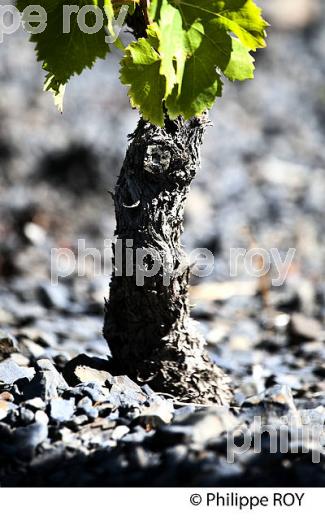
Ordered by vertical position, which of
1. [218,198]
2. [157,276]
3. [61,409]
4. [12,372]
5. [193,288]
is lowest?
[61,409]

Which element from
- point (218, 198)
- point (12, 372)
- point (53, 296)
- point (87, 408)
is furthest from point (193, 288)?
point (87, 408)

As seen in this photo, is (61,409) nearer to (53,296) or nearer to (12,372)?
(12,372)

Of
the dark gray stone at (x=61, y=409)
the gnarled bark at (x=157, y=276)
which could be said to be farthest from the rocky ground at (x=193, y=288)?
the gnarled bark at (x=157, y=276)

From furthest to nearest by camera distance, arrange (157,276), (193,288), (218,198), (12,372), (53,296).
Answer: (218,198) < (193,288) < (53,296) < (12,372) < (157,276)

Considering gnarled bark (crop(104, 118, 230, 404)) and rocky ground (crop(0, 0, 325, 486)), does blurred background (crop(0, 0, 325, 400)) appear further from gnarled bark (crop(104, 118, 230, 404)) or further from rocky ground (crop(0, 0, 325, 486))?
gnarled bark (crop(104, 118, 230, 404))

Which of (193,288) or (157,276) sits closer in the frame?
(157,276)

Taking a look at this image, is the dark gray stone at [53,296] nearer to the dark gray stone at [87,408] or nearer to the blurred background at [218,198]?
the blurred background at [218,198]

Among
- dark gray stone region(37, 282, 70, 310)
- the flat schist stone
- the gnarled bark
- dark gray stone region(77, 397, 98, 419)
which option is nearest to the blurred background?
dark gray stone region(37, 282, 70, 310)
